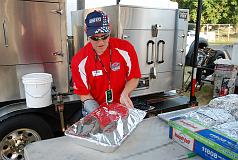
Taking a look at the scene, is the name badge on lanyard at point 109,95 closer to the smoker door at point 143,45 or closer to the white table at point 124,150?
the white table at point 124,150

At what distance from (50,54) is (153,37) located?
4.49ft

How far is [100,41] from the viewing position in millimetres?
1811

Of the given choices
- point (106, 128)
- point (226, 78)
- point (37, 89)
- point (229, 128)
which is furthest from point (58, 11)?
point (226, 78)

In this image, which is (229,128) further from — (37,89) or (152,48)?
(152,48)

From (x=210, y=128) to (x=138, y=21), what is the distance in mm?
2082

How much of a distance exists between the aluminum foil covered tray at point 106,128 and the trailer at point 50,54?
4.53 feet

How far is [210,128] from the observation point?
1.17 metres

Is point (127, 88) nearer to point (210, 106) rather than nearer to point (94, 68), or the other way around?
point (94, 68)

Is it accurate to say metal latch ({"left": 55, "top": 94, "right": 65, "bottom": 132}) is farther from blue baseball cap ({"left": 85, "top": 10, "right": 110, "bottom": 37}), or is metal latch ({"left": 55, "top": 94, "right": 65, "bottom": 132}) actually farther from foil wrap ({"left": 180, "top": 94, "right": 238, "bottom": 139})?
foil wrap ({"left": 180, "top": 94, "right": 238, "bottom": 139})

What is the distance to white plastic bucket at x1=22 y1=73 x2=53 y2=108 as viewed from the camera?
7.68ft

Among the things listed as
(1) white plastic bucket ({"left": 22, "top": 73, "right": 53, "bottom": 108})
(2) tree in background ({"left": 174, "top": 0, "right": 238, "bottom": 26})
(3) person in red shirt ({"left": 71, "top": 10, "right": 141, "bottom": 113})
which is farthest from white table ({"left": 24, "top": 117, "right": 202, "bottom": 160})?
(2) tree in background ({"left": 174, "top": 0, "right": 238, "bottom": 26})

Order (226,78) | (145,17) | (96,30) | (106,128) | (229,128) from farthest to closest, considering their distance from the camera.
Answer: (226,78) < (145,17) < (96,30) < (106,128) < (229,128)

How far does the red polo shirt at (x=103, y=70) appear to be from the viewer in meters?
1.94

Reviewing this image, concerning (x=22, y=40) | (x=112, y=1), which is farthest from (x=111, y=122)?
(x=112, y=1)
